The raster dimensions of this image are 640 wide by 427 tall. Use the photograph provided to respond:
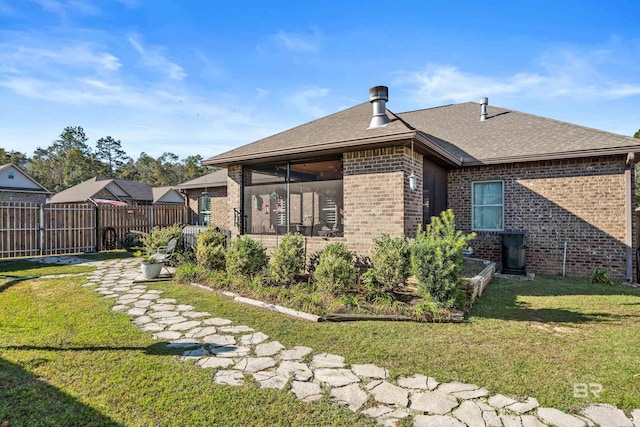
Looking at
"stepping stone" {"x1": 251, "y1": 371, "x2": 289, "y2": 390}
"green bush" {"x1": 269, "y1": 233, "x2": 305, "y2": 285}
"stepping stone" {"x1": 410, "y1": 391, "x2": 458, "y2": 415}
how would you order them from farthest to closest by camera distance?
1. "green bush" {"x1": 269, "y1": 233, "x2": 305, "y2": 285}
2. "stepping stone" {"x1": 251, "y1": 371, "x2": 289, "y2": 390}
3. "stepping stone" {"x1": 410, "y1": 391, "x2": 458, "y2": 415}

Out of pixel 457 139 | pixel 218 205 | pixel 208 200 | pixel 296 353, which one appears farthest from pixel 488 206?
pixel 208 200

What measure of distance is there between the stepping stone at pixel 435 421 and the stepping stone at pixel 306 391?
0.75m

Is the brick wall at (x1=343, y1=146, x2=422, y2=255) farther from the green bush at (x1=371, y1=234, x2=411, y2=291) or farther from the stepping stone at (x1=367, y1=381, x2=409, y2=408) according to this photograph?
the stepping stone at (x1=367, y1=381, x2=409, y2=408)

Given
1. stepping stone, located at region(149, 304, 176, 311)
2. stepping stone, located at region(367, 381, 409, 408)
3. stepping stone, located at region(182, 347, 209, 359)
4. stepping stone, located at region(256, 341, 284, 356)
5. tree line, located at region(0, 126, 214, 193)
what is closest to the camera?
stepping stone, located at region(367, 381, 409, 408)

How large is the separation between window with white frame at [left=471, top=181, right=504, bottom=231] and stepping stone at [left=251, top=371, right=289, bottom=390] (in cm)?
800

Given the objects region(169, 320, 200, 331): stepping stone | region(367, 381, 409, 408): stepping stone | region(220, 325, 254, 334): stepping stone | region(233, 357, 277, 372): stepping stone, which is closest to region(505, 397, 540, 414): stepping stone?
region(367, 381, 409, 408): stepping stone

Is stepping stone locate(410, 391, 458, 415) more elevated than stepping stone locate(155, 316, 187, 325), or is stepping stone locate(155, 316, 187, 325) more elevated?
stepping stone locate(410, 391, 458, 415)

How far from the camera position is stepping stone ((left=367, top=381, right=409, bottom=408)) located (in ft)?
8.45

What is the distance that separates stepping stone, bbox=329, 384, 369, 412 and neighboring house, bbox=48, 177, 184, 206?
23052mm

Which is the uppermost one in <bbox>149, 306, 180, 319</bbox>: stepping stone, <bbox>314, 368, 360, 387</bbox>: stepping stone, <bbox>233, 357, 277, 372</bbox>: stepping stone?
<bbox>233, 357, 277, 372</bbox>: stepping stone

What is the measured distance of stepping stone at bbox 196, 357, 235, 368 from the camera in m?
3.15

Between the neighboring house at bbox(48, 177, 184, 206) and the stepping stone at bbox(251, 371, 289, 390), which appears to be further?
the neighboring house at bbox(48, 177, 184, 206)

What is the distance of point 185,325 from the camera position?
4.34 meters

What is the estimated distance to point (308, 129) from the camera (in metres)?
8.42
